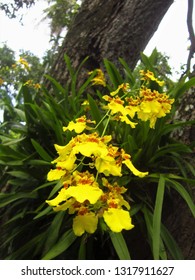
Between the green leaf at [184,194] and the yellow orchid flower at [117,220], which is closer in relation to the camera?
the yellow orchid flower at [117,220]

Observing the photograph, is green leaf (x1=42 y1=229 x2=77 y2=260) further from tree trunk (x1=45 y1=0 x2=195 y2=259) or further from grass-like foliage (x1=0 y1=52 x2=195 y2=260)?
tree trunk (x1=45 y1=0 x2=195 y2=259)

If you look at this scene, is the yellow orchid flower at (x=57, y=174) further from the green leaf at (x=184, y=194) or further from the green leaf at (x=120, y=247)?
the green leaf at (x=184, y=194)

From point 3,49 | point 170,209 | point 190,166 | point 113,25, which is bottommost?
point 170,209

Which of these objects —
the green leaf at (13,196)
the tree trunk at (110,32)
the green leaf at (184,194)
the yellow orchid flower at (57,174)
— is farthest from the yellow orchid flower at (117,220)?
the tree trunk at (110,32)

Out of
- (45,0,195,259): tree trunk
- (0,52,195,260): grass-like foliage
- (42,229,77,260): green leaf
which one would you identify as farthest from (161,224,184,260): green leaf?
(45,0,195,259): tree trunk

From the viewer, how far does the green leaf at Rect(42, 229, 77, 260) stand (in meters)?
1.04

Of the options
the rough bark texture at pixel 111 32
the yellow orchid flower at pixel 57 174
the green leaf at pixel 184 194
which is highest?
the rough bark texture at pixel 111 32

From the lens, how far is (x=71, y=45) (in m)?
2.09

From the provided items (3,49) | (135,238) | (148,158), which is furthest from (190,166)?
(3,49)

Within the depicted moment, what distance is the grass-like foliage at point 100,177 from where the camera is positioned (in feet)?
2.74

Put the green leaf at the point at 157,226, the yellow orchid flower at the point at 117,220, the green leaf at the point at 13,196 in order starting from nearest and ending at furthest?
the yellow orchid flower at the point at 117,220 < the green leaf at the point at 157,226 < the green leaf at the point at 13,196

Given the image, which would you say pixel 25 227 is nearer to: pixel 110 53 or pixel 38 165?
pixel 38 165
